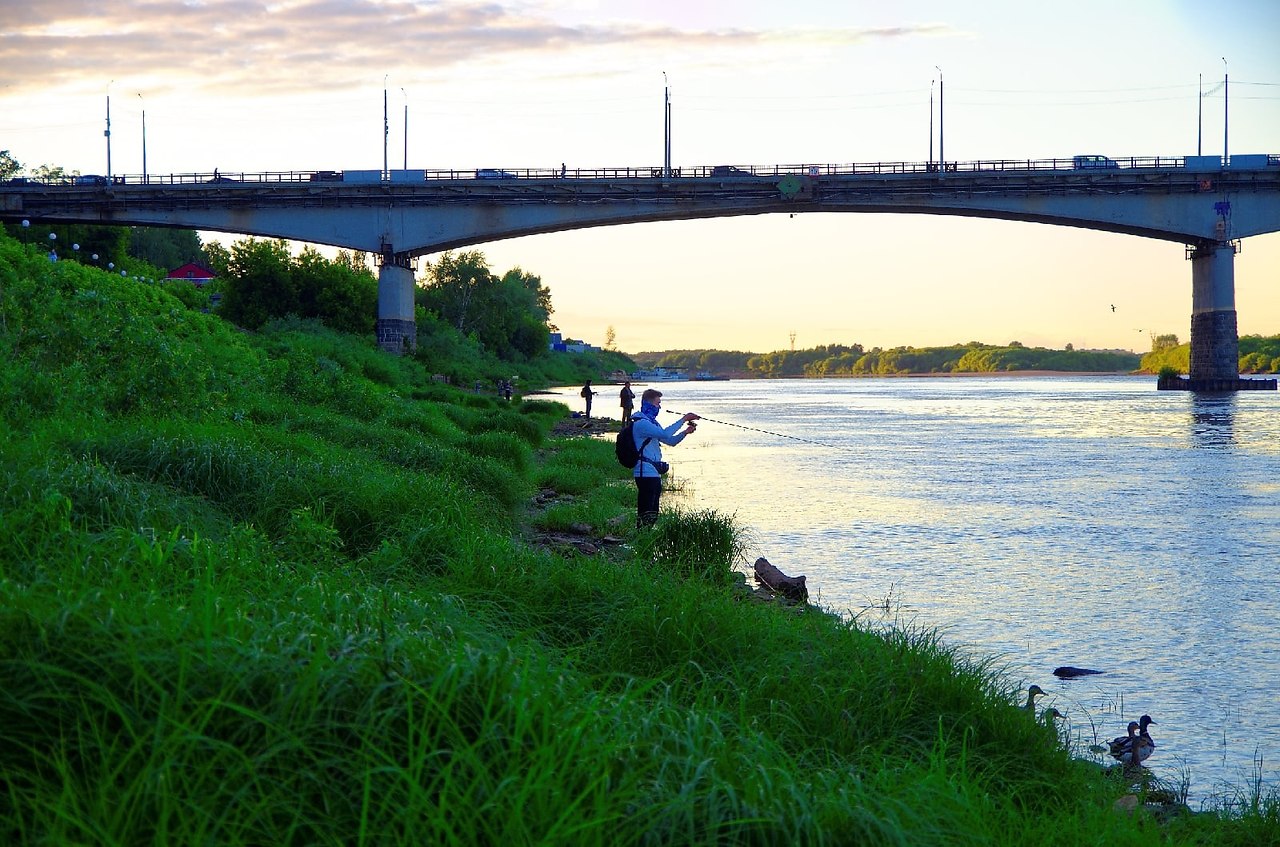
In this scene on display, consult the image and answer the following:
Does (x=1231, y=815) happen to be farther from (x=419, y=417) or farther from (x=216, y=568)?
(x=419, y=417)

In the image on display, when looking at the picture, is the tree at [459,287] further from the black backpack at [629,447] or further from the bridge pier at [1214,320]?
the black backpack at [629,447]

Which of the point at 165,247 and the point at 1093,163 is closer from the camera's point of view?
the point at 1093,163

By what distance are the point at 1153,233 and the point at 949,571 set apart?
56.4 metres

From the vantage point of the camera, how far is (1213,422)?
44.7 m

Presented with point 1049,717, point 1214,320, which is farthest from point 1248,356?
point 1049,717

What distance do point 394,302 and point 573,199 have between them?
10.6 metres

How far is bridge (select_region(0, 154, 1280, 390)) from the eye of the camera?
190 feet

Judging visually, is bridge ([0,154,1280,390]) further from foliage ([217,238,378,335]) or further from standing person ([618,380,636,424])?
standing person ([618,380,636,424])

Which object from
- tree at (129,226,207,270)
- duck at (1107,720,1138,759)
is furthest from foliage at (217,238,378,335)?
duck at (1107,720,1138,759)

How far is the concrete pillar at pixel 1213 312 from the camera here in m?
65.3

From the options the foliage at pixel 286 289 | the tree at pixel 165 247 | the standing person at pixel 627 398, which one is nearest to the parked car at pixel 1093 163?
the standing person at pixel 627 398

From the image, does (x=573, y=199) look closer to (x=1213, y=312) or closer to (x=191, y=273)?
(x=1213, y=312)

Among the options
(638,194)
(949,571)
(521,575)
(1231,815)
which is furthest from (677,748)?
(638,194)

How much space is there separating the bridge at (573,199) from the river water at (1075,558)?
26.9 m
